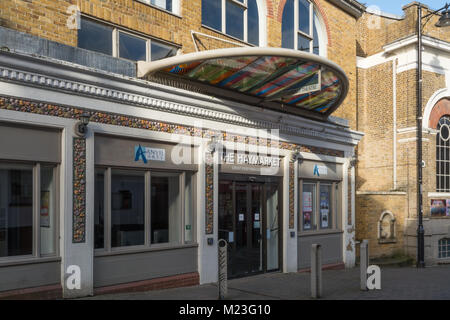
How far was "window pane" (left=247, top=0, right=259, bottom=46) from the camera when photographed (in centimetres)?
1124

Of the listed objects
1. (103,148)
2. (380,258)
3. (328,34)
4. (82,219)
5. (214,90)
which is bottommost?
(380,258)

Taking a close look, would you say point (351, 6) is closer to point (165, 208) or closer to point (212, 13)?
point (212, 13)

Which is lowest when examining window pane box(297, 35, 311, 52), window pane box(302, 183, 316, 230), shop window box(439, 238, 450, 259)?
shop window box(439, 238, 450, 259)

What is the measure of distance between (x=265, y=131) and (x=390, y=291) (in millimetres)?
4777

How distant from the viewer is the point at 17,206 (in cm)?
676

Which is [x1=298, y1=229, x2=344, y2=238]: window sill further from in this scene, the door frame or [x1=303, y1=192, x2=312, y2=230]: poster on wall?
the door frame

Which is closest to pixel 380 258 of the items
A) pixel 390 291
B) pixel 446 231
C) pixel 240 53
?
pixel 446 231

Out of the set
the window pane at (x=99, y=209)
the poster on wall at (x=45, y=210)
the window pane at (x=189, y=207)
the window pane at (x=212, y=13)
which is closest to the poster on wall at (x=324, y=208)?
the window pane at (x=189, y=207)

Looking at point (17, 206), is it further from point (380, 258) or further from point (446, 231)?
point (446, 231)

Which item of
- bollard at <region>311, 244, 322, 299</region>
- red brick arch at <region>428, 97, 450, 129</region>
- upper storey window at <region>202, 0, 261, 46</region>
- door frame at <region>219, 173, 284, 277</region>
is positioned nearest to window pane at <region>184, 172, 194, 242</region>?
door frame at <region>219, 173, 284, 277</region>

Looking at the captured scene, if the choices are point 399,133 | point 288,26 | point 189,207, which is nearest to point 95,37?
point 189,207

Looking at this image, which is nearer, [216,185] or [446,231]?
[216,185]

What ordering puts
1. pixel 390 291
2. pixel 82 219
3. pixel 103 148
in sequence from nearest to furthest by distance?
pixel 82 219, pixel 103 148, pixel 390 291

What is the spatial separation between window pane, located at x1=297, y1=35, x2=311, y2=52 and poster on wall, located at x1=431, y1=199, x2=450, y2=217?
8370mm
